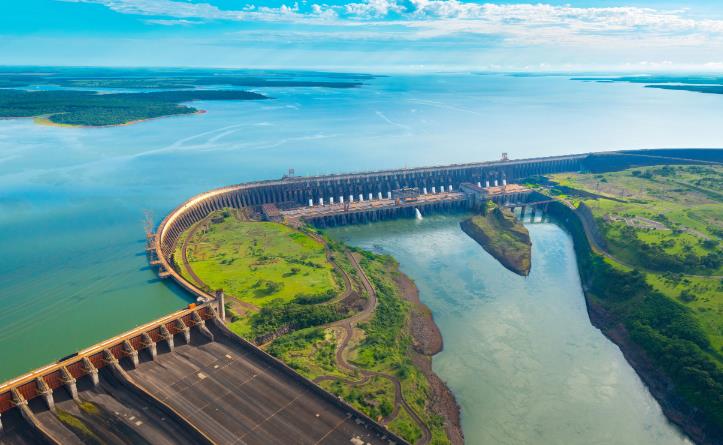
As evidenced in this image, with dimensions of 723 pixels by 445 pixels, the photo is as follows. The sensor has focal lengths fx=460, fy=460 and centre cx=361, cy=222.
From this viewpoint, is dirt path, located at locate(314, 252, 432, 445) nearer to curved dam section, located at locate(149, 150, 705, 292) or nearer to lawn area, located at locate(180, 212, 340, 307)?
lawn area, located at locate(180, 212, 340, 307)

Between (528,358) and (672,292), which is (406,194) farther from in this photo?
(528,358)

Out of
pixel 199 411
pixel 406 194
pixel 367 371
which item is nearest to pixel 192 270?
pixel 199 411

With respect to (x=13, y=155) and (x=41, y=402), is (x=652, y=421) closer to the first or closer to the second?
(x=41, y=402)

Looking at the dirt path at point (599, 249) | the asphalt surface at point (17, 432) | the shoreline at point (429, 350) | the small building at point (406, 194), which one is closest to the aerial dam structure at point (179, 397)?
the asphalt surface at point (17, 432)

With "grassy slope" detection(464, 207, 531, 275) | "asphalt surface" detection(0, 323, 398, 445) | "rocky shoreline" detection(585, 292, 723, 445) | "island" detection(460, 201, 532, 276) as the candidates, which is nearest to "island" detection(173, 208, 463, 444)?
"asphalt surface" detection(0, 323, 398, 445)

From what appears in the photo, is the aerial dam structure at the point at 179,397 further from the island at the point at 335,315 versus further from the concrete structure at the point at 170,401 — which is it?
the island at the point at 335,315
